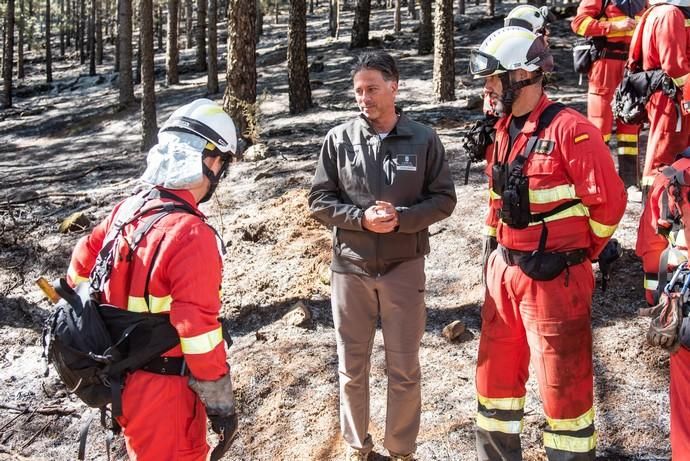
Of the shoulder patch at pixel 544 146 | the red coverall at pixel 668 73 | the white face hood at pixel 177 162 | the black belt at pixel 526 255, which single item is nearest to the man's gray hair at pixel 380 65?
the shoulder patch at pixel 544 146

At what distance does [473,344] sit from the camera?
5.69 meters

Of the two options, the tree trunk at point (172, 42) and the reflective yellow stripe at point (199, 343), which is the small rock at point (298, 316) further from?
the tree trunk at point (172, 42)

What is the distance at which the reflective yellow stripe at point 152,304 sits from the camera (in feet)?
9.45

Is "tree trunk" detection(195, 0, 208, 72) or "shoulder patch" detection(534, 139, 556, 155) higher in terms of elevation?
"tree trunk" detection(195, 0, 208, 72)

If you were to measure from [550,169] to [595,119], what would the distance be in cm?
338

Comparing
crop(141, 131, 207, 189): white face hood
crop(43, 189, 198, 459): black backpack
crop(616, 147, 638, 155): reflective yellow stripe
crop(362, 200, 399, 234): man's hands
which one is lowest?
crop(43, 189, 198, 459): black backpack

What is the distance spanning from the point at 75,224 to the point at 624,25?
23.6 ft

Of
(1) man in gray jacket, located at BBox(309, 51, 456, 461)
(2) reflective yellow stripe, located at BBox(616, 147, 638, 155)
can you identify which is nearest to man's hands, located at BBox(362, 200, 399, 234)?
(1) man in gray jacket, located at BBox(309, 51, 456, 461)

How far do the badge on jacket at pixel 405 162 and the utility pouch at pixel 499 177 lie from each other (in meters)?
0.48

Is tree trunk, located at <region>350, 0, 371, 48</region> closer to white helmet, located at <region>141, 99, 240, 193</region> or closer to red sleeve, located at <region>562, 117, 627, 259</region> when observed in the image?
red sleeve, located at <region>562, 117, 627, 259</region>

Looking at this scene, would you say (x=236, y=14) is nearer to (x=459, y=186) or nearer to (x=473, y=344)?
(x=459, y=186)

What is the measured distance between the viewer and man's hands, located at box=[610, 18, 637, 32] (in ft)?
20.7

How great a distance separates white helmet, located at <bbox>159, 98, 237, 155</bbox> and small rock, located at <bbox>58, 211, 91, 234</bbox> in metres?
6.81

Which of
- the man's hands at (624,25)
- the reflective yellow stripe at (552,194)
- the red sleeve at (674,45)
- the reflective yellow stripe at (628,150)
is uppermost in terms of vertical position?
the man's hands at (624,25)
